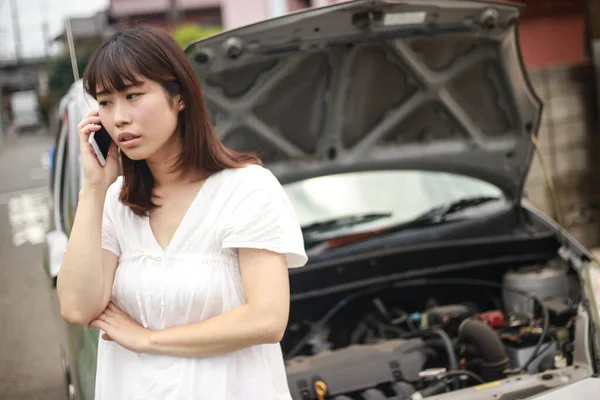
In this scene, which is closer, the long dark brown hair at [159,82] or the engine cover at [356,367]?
the long dark brown hair at [159,82]

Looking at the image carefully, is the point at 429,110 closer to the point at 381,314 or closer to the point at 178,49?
the point at 381,314

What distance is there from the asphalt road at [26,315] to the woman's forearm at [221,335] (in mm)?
2192

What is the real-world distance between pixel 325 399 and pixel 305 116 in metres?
1.32

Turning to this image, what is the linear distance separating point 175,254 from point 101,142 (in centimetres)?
38

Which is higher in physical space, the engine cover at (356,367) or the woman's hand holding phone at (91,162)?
the woman's hand holding phone at (91,162)

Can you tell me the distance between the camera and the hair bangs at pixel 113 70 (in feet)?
6.02

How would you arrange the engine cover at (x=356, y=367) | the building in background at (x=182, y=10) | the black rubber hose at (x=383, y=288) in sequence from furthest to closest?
the building in background at (x=182, y=10) → the black rubber hose at (x=383, y=288) → the engine cover at (x=356, y=367)

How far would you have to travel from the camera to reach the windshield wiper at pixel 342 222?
382 centimetres

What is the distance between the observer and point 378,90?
3689 millimetres

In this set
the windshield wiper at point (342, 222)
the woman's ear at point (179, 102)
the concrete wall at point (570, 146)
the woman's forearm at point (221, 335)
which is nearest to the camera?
the woman's forearm at point (221, 335)

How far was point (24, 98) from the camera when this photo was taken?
50.8 meters

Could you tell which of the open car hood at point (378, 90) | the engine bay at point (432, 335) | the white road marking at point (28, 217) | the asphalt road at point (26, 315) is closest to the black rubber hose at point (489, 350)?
the engine bay at point (432, 335)

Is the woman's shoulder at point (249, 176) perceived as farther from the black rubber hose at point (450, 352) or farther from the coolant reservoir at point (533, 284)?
the coolant reservoir at point (533, 284)

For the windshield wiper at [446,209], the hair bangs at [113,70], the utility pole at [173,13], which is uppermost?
the utility pole at [173,13]
